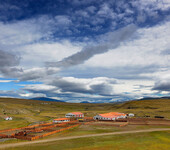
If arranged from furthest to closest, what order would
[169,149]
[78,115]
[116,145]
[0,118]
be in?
[78,115] < [0,118] < [116,145] < [169,149]

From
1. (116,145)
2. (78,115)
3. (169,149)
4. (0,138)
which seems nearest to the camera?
(169,149)

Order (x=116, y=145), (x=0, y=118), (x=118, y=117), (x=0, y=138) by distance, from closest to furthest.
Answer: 1. (x=116, y=145)
2. (x=0, y=138)
3. (x=0, y=118)
4. (x=118, y=117)

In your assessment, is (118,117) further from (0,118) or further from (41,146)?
(41,146)

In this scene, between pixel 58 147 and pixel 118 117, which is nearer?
pixel 58 147

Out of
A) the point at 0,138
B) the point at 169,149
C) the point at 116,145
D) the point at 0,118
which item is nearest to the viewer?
the point at 169,149

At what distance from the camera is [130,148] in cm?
3647

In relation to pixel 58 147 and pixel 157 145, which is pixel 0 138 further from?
pixel 157 145

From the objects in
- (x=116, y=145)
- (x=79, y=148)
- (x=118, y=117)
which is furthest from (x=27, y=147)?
(x=118, y=117)

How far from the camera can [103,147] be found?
37.4 meters

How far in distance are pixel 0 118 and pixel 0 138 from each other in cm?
5725

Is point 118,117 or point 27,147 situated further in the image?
point 118,117

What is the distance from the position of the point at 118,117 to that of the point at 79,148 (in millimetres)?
83492

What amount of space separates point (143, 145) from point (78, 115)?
9591 cm

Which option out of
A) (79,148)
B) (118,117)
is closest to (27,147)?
(79,148)
